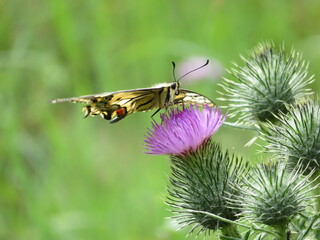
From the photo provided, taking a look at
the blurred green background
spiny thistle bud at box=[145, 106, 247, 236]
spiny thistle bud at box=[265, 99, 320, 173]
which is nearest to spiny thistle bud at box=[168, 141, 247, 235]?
spiny thistle bud at box=[145, 106, 247, 236]

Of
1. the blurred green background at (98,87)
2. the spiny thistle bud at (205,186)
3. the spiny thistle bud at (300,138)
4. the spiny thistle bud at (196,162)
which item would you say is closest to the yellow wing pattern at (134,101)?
the spiny thistle bud at (196,162)

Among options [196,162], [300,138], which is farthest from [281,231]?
[196,162]

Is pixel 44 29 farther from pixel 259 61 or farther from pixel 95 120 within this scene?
pixel 259 61

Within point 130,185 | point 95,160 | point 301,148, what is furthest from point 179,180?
point 95,160

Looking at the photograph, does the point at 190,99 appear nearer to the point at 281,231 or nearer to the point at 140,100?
the point at 140,100

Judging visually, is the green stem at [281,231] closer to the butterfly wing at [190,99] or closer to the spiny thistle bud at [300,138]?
the spiny thistle bud at [300,138]

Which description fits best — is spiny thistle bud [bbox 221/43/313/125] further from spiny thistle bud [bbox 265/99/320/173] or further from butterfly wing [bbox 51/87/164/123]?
butterfly wing [bbox 51/87/164/123]
